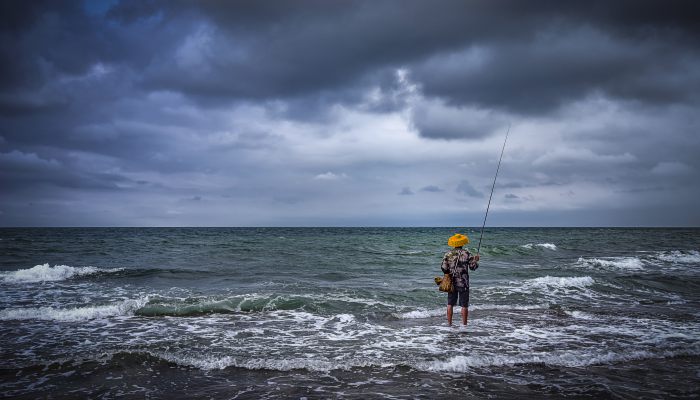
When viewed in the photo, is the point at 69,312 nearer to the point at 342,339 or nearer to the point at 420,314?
the point at 342,339

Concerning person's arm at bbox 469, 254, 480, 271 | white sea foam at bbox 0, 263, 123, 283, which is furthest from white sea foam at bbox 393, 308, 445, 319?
white sea foam at bbox 0, 263, 123, 283

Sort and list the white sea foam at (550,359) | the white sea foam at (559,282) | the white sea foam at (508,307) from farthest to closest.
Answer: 1. the white sea foam at (559,282)
2. the white sea foam at (508,307)
3. the white sea foam at (550,359)

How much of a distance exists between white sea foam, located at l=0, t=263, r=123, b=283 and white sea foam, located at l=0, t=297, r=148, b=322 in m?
7.22

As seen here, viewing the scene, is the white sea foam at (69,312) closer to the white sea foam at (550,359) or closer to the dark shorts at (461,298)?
the dark shorts at (461,298)

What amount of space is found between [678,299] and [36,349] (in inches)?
703

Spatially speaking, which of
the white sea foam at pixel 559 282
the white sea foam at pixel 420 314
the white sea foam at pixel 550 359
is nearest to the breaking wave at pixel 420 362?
the white sea foam at pixel 550 359

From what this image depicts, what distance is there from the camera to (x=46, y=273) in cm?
1795

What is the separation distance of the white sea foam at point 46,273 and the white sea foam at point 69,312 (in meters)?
7.22

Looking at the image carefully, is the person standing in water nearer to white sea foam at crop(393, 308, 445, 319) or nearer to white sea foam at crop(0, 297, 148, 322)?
white sea foam at crop(393, 308, 445, 319)

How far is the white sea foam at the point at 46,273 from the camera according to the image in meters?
16.9

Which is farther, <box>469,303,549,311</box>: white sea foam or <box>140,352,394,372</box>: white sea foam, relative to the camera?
<box>469,303,549,311</box>: white sea foam

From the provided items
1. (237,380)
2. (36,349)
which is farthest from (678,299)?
(36,349)

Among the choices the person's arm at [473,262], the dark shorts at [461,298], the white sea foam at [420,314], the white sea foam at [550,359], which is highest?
the person's arm at [473,262]

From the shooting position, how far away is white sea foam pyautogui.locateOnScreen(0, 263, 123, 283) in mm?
16906
